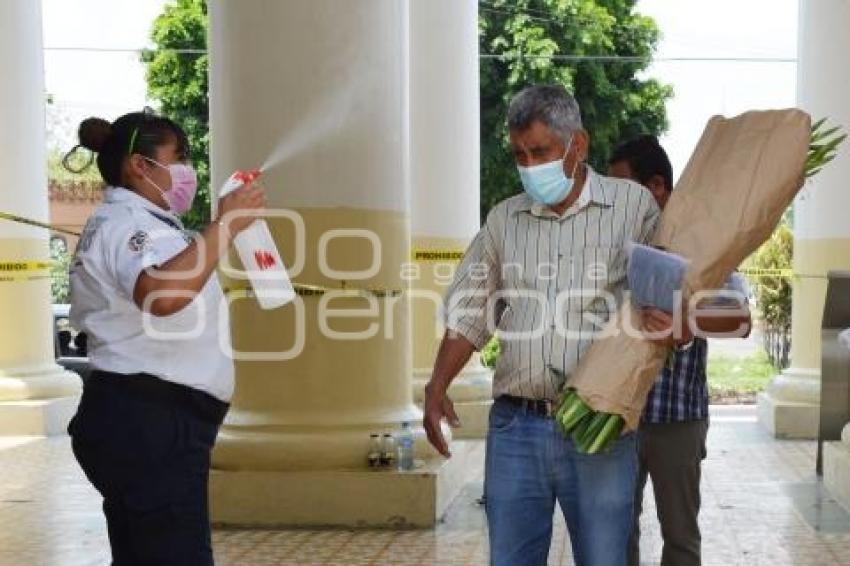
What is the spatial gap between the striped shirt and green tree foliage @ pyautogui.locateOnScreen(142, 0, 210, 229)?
73.1 ft

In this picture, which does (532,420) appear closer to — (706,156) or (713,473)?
(706,156)

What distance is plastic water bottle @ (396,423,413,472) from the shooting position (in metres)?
6.80

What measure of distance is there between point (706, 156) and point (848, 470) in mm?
4460

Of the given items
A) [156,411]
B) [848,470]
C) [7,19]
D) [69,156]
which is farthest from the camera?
[7,19]

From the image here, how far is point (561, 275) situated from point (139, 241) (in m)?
1.17

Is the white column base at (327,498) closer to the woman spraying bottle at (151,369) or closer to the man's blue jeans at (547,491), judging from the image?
the man's blue jeans at (547,491)

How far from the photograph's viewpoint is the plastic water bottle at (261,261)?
11.8ft

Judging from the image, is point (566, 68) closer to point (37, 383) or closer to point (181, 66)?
point (181, 66)

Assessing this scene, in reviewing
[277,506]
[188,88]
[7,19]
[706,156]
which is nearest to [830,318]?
[277,506]

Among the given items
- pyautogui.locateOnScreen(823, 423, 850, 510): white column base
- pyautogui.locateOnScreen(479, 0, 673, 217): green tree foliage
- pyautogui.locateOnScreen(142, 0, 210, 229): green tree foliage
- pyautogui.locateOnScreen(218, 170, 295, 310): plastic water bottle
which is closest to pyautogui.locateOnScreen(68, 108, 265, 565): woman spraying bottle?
pyautogui.locateOnScreen(218, 170, 295, 310): plastic water bottle

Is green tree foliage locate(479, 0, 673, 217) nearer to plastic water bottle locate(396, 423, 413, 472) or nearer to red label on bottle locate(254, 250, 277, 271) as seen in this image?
plastic water bottle locate(396, 423, 413, 472)

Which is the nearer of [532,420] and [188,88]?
[532,420]

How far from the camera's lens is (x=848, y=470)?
24.3 ft

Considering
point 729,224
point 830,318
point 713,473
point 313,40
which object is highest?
point 313,40
